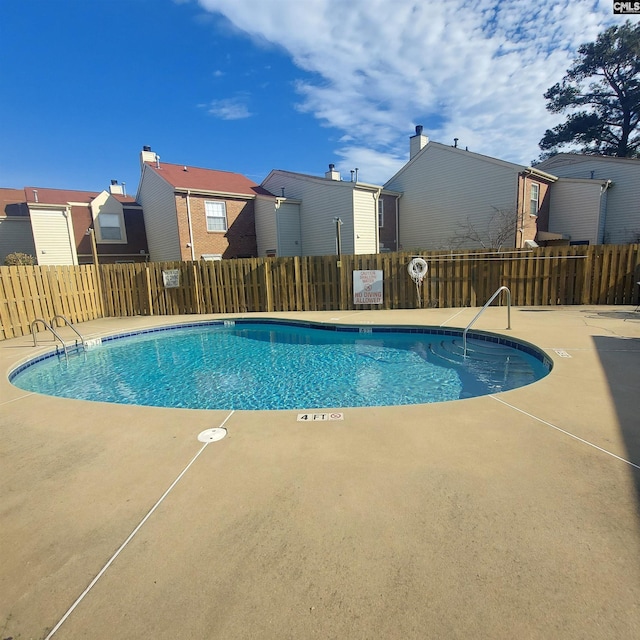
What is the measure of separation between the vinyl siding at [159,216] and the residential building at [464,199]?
35.4 feet

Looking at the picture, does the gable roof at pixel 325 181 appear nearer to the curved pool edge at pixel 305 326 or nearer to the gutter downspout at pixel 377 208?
the gutter downspout at pixel 377 208

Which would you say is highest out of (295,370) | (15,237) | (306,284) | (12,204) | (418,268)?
(12,204)

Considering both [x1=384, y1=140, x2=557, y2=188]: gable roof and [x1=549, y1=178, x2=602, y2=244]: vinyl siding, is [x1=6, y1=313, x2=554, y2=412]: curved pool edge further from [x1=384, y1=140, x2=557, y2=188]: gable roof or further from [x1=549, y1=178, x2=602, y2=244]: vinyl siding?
[x1=549, y1=178, x2=602, y2=244]: vinyl siding

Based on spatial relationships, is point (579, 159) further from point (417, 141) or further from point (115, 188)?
point (115, 188)

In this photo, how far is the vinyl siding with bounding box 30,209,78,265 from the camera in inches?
727

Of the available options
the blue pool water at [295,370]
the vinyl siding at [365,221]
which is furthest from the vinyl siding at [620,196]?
the blue pool water at [295,370]

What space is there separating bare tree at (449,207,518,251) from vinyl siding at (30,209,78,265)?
19960mm

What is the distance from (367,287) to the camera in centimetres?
1191

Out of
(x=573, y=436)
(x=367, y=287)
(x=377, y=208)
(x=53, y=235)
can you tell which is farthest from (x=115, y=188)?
(x=573, y=436)

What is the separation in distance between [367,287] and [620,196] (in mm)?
13961

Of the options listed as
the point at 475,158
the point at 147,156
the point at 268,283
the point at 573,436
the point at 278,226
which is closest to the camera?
the point at 573,436

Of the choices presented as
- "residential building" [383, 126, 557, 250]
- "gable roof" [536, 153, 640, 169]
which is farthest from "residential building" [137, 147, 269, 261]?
"gable roof" [536, 153, 640, 169]

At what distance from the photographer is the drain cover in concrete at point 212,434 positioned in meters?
3.31

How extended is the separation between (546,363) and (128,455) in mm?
5844
